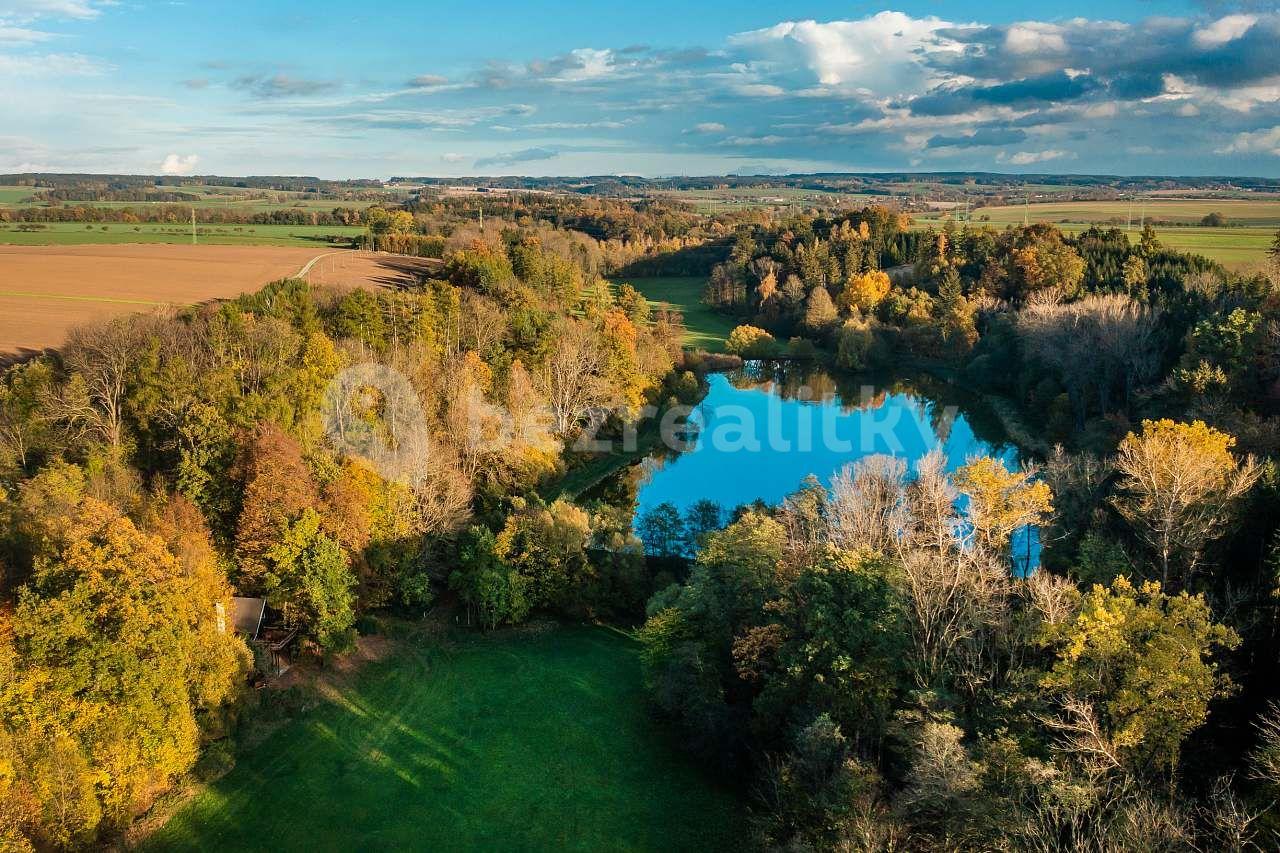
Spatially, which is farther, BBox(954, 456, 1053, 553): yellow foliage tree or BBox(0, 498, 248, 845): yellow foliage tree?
BBox(954, 456, 1053, 553): yellow foliage tree

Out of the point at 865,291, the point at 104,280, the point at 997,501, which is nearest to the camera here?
the point at 997,501

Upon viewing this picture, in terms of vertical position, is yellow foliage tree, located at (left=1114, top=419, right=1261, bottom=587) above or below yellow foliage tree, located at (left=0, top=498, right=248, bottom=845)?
above

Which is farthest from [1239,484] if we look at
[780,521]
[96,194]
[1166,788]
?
[96,194]

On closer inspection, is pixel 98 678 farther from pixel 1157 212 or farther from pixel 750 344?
pixel 1157 212

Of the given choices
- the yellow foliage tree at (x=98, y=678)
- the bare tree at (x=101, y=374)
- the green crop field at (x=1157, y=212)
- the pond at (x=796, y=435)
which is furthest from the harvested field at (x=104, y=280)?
the green crop field at (x=1157, y=212)

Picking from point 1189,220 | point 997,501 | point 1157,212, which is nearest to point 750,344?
point 997,501

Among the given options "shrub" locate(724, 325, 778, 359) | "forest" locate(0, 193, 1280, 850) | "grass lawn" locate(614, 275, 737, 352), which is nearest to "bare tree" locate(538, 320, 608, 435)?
"forest" locate(0, 193, 1280, 850)

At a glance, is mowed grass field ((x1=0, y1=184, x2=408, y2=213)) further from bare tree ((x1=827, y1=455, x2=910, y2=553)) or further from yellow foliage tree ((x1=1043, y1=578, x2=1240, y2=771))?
yellow foliage tree ((x1=1043, y1=578, x2=1240, y2=771))
